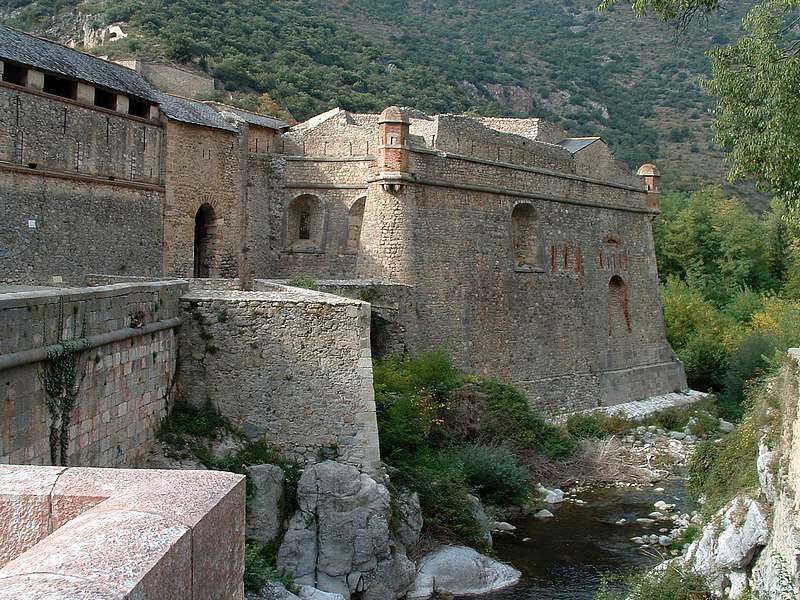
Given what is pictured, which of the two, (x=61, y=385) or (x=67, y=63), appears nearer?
(x=61, y=385)

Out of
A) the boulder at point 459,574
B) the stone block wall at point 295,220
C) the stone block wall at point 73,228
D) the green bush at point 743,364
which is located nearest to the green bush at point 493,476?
the boulder at point 459,574

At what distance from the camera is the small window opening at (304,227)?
22234mm

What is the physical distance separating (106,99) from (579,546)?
43.4 feet

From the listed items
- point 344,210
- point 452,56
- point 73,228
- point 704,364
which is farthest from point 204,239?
point 452,56

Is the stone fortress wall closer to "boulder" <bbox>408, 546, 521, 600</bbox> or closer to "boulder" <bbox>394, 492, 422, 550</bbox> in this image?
"boulder" <bbox>394, 492, 422, 550</bbox>

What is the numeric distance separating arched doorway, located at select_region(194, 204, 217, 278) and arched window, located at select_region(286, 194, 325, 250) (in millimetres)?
1966

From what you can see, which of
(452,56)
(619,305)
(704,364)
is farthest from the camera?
(452,56)

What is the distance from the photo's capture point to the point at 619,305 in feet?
92.9

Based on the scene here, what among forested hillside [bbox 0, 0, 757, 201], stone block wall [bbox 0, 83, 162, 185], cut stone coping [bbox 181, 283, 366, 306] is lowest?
cut stone coping [bbox 181, 283, 366, 306]

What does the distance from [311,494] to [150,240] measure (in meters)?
9.91

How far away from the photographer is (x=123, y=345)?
9.69m

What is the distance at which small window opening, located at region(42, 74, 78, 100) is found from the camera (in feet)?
56.9

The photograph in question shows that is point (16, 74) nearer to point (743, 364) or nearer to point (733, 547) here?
point (733, 547)

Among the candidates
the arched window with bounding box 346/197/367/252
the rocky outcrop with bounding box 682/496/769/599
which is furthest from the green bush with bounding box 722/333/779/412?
the rocky outcrop with bounding box 682/496/769/599
